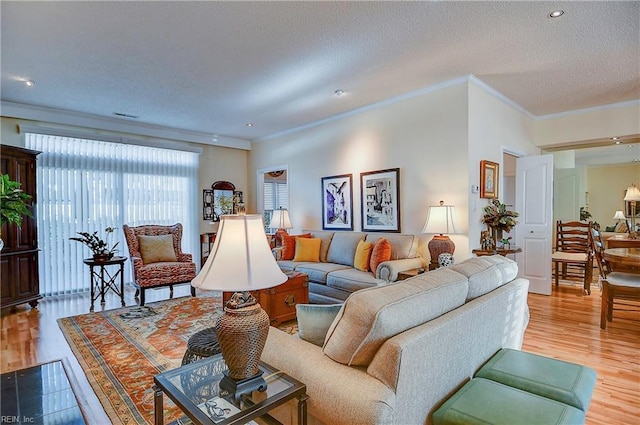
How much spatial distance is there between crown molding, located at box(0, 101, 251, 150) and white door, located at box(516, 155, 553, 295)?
546cm

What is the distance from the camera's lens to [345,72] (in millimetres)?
3668

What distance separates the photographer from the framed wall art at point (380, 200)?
4621 mm

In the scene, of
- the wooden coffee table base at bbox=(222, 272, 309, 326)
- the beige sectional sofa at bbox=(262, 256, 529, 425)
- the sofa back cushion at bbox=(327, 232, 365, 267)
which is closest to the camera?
the beige sectional sofa at bbox=(262, 256, 529, 425)

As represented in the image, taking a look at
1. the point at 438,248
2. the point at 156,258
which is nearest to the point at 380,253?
the point at 438,248

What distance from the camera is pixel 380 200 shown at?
15.8 ft

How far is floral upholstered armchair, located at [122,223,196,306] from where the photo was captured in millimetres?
4418

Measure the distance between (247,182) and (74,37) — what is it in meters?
4.66

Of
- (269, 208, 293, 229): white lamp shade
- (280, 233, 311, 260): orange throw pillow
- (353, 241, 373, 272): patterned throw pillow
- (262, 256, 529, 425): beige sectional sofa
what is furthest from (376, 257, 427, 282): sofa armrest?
(269, 208, 293, 229): white lamp shade

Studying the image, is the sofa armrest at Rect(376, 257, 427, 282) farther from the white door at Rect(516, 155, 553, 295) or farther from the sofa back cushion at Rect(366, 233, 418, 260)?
the white door at Rect(516, 155, 553, 295)

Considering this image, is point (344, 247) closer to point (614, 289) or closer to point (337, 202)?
point (337, 202)

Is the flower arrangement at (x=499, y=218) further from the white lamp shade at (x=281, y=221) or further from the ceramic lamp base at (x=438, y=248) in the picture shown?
the white lamp shade at (x=281, y=221)

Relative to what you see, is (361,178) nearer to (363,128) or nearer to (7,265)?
(363,128)

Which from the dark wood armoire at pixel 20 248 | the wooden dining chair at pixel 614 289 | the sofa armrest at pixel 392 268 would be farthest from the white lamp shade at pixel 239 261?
the dark wood armoire at pixel 20 248

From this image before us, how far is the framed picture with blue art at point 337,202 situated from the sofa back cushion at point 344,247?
48cm
